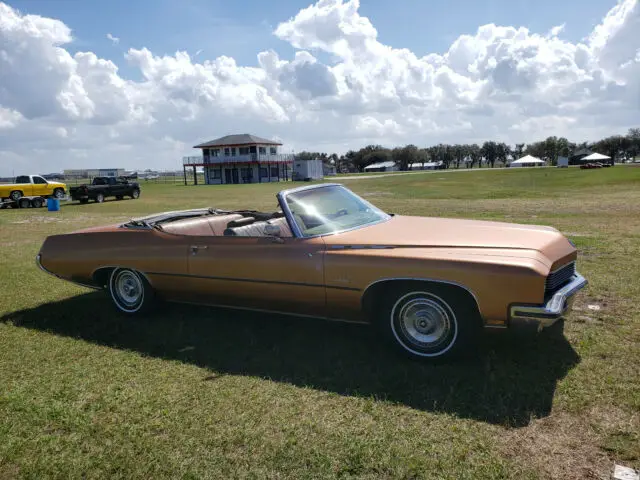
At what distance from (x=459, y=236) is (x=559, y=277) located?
34.0 inches

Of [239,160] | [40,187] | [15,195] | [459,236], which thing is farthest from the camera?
[239,160]

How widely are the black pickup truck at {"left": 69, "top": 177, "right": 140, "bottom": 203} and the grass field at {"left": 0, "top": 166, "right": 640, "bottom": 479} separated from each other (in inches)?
996

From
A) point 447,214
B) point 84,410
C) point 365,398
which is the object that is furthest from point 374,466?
point 447,214

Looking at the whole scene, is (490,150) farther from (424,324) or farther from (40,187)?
(424,324)

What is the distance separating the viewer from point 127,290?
5.71m

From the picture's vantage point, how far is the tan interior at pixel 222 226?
16.7ft

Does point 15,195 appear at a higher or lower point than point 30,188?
lower

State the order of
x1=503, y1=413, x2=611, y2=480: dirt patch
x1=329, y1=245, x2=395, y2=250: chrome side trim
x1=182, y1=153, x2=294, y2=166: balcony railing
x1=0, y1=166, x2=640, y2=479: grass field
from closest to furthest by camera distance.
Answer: x1=503, y1=413, x2=611, y2=480: dirt patch
x1=0, y1=166, x2=640, y2=479: grass field
x1=329, y1=245, x2=395, y2=250: chrome side trim
x1=182, y1=153, x2=294, y2=166: balcony railing

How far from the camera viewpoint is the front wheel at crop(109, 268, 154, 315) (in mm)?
5473

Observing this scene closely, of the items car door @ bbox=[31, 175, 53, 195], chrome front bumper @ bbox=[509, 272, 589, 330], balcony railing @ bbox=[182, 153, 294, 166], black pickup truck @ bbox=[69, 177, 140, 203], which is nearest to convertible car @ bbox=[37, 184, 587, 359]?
chrome front bumper @ bbox=[509, 272, 589, 330]

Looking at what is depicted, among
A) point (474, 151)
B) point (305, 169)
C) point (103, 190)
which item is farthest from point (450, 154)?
point (103, 190)

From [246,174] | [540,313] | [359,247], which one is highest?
[246,174]

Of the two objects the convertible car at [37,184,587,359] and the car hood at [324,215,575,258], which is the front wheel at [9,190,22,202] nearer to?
the convertible car at [37,184,587,359]

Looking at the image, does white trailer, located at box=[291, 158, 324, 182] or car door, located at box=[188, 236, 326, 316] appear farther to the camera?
white trailer, located at box=[291, 158, 324, 182]
